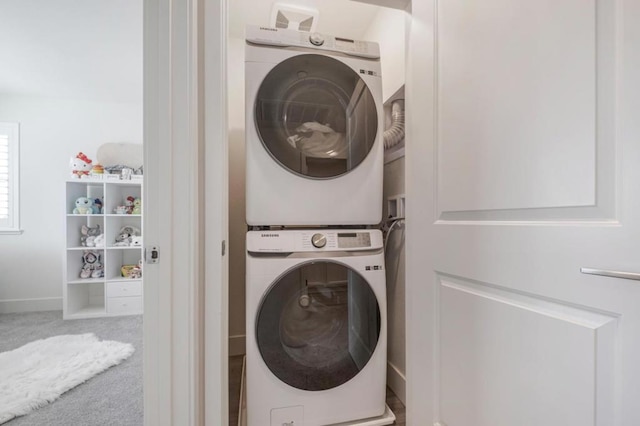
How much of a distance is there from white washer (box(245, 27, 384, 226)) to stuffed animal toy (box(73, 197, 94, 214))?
2.46 metres

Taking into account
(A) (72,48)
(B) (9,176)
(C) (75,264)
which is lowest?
(C) (75,264)

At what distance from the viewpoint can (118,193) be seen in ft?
9.52

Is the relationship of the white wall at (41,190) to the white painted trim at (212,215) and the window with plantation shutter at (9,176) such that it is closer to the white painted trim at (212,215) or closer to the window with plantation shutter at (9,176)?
the window with plantation shutter at (9,176)

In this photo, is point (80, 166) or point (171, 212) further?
point (80, 166)

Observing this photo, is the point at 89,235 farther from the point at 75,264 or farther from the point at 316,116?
the point at 316,116

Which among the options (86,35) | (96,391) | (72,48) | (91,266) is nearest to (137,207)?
(91,266)

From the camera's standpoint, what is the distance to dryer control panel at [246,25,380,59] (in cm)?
122

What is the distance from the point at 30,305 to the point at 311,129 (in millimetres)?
3623

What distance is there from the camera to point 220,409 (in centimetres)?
84

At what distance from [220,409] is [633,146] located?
119cm

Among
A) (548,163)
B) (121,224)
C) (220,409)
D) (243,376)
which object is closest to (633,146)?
(548,163)

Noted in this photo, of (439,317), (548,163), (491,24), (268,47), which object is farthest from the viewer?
(268,47)

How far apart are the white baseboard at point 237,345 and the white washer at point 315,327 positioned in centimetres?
83

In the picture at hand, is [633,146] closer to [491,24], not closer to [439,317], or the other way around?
Result: [491,24]
